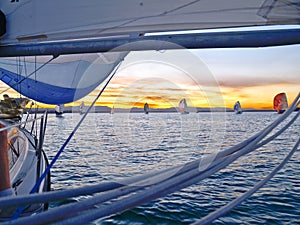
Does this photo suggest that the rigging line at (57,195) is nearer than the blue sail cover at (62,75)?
Yes

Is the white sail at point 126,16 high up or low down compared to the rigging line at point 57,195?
up

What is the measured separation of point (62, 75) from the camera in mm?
4918

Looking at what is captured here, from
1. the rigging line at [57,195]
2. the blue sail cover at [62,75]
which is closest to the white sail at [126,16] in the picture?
the blue sail cover at [62,75]

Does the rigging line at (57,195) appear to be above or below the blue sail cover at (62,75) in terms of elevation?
below

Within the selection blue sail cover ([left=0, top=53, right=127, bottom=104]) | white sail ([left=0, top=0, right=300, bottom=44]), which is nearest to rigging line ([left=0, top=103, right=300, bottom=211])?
white sail ([left=0, top=0, right=300, bottom=44])

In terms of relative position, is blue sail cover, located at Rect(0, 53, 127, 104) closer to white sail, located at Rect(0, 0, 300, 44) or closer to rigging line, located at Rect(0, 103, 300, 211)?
white sail, located at Rect(0, 0, 300, 44)

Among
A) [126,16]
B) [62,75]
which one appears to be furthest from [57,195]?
[62,75]

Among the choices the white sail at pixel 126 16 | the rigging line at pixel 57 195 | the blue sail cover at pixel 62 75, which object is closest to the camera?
the rigging line at pixel 57 195

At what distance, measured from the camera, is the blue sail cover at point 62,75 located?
3868mm

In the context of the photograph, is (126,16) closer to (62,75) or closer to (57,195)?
(57,195)

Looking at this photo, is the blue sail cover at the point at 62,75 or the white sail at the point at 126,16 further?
the blue sail cover at the point at 62,75

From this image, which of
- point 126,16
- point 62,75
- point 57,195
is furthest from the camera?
point 62,75

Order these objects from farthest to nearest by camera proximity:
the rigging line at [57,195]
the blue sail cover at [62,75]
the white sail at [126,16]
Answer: the blue sail cover at [62,75] < the white sail at [126,16] < the rigging line at [57,195]

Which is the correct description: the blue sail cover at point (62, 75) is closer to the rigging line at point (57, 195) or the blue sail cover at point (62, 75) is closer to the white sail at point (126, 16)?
the white sail at point (126, 16)
